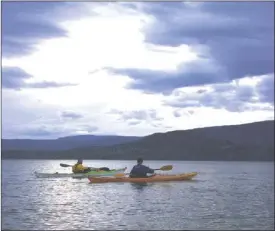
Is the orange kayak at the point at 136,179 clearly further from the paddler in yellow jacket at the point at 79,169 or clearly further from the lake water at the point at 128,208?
the paddler in yellow jacket at the point at 79,169

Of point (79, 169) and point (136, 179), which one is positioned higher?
point (79, 169)

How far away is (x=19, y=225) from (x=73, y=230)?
2.34 metres

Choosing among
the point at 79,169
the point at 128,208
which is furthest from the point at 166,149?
the point at 128,208

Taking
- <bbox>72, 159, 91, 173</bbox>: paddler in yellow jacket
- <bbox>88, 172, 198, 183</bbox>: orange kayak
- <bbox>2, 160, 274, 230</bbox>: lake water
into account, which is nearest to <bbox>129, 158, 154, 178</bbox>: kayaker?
<bbox>88, 172, 198, 183</bbox>: orange kayak

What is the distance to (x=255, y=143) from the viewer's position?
91438 millimetres

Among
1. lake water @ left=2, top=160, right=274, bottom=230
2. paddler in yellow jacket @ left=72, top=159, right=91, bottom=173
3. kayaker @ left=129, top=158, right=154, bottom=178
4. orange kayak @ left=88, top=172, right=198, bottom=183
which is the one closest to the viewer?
lake water @ left=2, top=160, right=274, bottom=230

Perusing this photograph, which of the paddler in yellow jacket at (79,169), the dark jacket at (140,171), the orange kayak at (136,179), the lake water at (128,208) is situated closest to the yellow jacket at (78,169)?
the paddler in yellow jacket at (79,169)

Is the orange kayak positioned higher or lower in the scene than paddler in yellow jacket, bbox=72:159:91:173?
lower

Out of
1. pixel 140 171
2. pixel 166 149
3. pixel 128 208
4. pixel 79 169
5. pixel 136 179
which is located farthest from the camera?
pixel 166 149

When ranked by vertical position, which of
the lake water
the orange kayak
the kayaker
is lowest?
the lake water

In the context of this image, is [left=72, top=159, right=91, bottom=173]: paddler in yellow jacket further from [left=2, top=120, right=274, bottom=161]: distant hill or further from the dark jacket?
the dark jacket

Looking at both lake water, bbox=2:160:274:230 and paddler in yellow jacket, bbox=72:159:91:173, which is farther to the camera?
paddler in yellow jacket, bbox=72:159:91:173

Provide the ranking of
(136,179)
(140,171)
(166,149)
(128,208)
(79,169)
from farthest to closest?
(166,149), (79,169), (140,171), (136,179), (128,208)

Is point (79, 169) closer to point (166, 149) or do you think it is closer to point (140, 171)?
point (140, 171)
